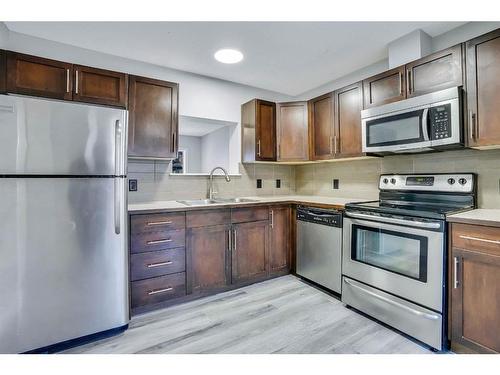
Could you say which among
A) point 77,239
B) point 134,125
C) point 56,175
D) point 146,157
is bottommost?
point 77,239

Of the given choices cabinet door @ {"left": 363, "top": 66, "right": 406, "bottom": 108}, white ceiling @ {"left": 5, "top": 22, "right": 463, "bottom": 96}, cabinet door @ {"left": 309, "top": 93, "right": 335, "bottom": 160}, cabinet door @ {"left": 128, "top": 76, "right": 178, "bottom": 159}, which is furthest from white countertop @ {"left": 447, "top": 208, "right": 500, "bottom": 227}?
cabinet door @ {"left": 128, "top": 76, "right": 178, "bottom": 159}

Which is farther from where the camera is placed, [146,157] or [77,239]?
[146,157]

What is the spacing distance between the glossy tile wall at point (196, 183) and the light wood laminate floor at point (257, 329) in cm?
112

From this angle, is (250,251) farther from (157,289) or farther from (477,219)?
(477,219)

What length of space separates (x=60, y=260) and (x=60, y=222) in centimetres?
23

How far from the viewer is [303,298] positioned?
7.86 feet

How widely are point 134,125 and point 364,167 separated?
236cm

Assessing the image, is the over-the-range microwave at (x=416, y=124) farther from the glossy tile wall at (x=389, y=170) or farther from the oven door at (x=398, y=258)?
the oven door at (x=398, y=258)

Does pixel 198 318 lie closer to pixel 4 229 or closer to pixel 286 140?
pixel 4 229

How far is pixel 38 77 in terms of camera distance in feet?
6.38

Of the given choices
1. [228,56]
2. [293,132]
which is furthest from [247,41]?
[293,132]

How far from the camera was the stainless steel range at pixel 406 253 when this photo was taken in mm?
1643
